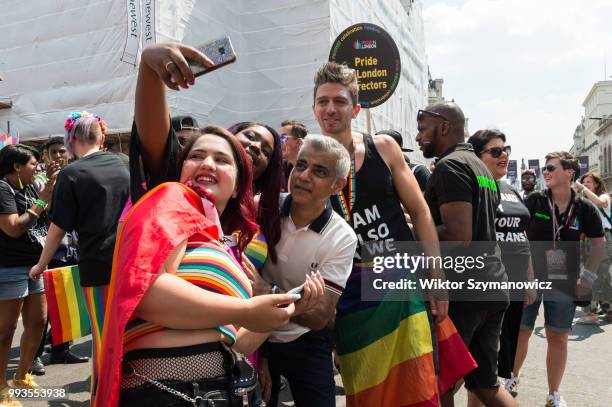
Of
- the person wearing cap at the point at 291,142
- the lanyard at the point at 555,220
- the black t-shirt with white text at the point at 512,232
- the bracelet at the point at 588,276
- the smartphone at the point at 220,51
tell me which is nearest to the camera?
the smartphone at the point at 220,51

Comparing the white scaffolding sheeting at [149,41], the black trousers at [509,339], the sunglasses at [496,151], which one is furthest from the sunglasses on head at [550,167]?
the white scaffolding sheeting at [149,41]

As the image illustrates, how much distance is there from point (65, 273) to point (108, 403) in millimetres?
2450

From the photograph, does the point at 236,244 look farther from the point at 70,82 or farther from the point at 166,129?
the point at 70,82

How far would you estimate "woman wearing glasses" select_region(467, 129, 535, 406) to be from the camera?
3.78 m

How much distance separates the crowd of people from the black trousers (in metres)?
0.02

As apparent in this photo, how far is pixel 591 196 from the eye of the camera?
6.91 metres

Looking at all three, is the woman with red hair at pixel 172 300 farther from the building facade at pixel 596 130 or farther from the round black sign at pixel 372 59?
the building facade at pixel 596 130

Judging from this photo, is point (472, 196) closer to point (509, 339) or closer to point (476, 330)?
point (476, 330)

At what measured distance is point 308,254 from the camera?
7.01 ft

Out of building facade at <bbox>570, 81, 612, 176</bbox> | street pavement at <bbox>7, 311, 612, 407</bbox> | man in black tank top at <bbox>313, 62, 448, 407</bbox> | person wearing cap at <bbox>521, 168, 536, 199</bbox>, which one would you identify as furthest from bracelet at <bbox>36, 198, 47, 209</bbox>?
building facade at <bbox>570, 81, 612, 176</bbox>

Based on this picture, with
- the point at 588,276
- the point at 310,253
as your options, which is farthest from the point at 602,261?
the point at 310,253

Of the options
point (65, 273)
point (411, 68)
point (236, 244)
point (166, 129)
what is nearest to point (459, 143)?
point (236, 244)

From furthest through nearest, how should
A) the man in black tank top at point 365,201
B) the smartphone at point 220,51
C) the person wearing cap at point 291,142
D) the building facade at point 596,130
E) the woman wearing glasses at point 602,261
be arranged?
the building facade at point 596,130 → the woman wearing glasses at point 602,261 → the person wearing cap at point 291,142 → the man in black tank top at point 365,201 → the smartphone at point 220,51

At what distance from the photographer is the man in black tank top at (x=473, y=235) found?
9.00 ft
